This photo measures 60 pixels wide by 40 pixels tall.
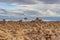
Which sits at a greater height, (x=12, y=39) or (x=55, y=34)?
(x=12, y=39)

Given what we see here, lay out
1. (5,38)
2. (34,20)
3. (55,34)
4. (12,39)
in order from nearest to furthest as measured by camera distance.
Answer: (5,38) → (12,39) → (55,34) → (34,20)

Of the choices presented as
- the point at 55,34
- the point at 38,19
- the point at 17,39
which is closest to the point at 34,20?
the point at 38,19

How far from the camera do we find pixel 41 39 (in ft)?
152

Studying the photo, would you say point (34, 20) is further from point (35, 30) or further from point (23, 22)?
point (35, 30)

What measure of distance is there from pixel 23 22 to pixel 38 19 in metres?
4.89

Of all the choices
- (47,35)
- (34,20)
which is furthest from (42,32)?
(34,20)

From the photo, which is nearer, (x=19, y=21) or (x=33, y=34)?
(x=33, y=34)

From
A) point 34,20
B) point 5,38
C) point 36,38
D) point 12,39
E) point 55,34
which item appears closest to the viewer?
point 5,38

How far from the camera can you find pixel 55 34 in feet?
163

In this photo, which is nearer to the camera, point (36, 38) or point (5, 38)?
point (5, 38)

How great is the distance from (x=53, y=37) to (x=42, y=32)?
2600 mm

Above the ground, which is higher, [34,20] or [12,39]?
[12,39]

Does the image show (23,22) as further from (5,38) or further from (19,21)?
(5,38)

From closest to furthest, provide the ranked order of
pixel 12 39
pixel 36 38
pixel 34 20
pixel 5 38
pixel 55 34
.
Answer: pixel 5 38 → pixel 12 39 → pixel 36 38 → pixel 55 34 → pixel 34 20
